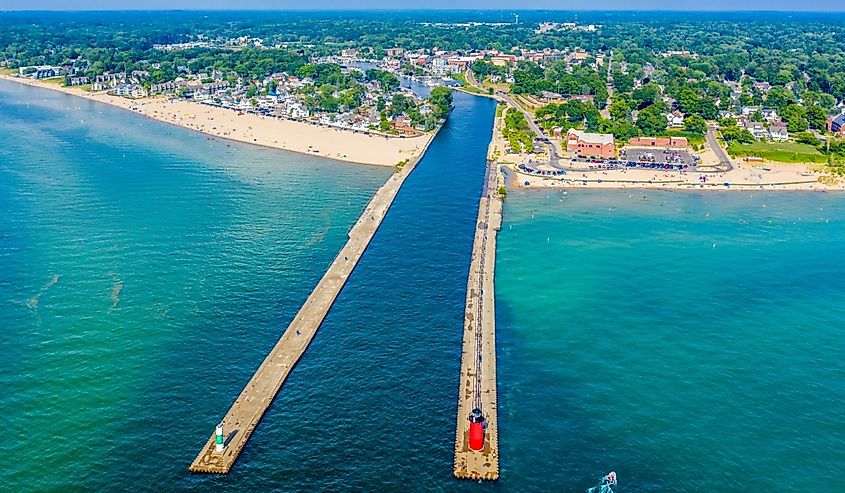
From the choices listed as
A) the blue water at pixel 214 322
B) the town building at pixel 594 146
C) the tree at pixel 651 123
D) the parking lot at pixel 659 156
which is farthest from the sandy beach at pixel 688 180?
the tree at pixel 651 123

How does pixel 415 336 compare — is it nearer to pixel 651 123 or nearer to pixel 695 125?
pixel 651 123

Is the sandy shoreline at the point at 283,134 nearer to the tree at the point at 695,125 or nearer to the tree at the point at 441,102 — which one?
the tree at the point at 441,102

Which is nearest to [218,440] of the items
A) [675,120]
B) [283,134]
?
[283,134]

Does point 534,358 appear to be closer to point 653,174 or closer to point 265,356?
point 265,356

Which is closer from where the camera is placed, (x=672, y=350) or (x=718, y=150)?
(x=672, y=350)

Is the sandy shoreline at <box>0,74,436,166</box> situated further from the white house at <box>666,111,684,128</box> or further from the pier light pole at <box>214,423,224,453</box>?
the pier light pole at <box>214,423,224,453</box>

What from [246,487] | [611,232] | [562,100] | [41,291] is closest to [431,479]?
[246,487]

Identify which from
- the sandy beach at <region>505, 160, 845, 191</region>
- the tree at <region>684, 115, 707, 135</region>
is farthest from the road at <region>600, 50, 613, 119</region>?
the sandy beach at <region>505, 160, 845, 191</region>
